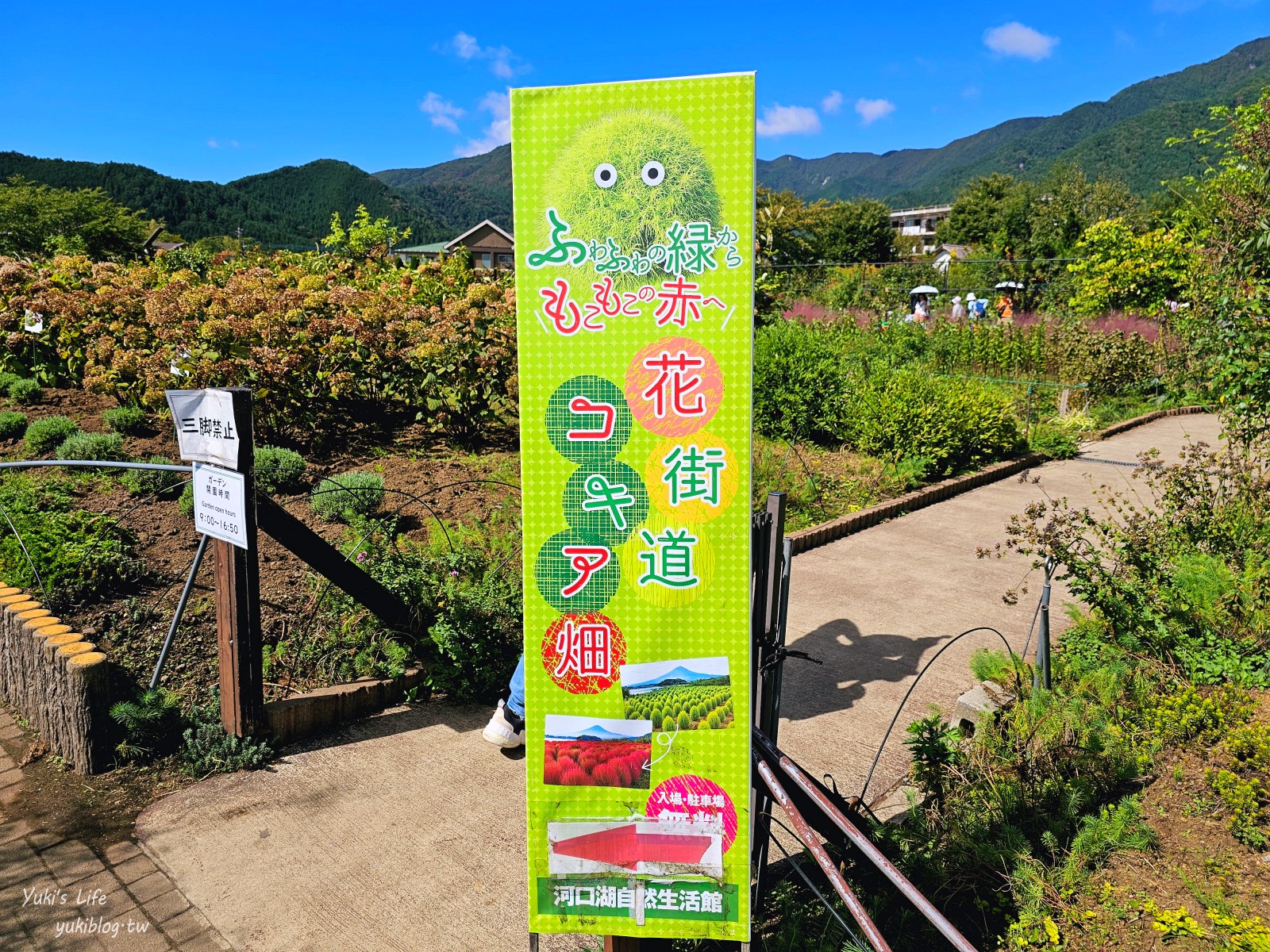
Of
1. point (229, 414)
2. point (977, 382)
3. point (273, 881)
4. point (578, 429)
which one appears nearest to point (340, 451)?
point (229, 414)

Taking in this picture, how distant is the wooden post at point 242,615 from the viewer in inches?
142

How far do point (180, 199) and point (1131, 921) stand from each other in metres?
106

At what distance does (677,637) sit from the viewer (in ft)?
7.19

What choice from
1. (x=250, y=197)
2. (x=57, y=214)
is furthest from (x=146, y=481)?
(x=250, y=197)

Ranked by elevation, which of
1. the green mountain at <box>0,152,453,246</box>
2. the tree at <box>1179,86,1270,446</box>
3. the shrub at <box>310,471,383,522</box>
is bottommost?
the shrub at <box>310,471,383,522</box>

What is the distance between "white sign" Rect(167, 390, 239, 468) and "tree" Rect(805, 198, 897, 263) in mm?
58137

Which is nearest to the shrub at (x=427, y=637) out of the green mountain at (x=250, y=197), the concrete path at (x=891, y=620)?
the concrete path at (x=891, y=620)

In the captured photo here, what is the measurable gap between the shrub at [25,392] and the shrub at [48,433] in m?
1.46

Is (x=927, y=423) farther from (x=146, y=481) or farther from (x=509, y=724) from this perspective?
(x=146, y=481)

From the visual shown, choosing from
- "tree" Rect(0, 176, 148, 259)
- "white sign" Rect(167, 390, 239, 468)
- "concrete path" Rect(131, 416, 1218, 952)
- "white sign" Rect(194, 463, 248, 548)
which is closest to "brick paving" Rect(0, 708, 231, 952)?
"concrete path" Rect(131, 416, 1218, 952)

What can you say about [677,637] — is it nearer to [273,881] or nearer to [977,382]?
[273,881]

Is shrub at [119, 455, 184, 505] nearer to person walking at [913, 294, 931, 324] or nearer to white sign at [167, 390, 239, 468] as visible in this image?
white sign at [167, 390, 239, 468]

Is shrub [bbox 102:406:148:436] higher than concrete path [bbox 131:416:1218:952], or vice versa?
shrub [bbox 102:406:148:436]

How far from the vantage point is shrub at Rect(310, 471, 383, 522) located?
19.0ft
